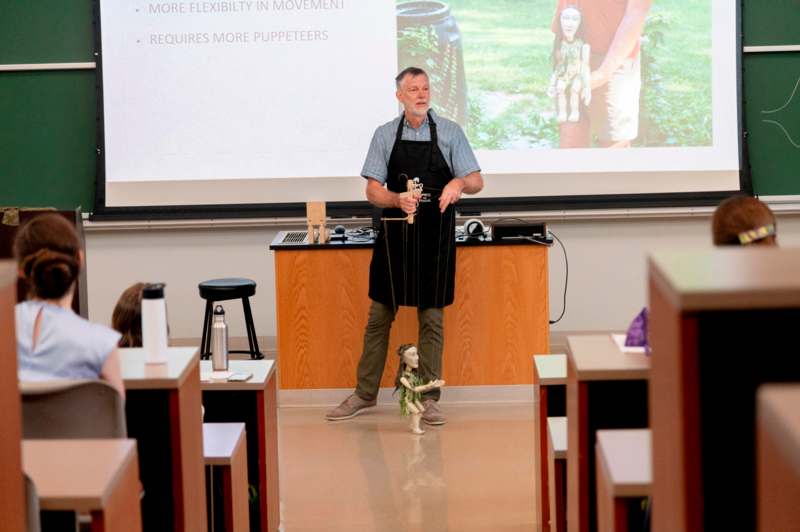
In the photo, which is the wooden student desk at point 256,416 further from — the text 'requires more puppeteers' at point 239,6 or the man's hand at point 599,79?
the man's hand at point 599,79

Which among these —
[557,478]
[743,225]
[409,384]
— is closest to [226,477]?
[557,478]

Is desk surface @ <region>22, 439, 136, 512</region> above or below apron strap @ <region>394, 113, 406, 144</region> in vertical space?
below

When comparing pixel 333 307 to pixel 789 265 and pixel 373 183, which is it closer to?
pixel 373 183

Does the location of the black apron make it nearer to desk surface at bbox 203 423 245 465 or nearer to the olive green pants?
the olive green pants

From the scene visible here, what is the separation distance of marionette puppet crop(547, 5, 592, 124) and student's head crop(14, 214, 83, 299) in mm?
4799

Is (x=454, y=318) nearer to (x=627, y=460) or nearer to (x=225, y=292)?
(x=225, y=292)

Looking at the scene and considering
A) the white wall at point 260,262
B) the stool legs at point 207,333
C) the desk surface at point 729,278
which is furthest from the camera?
the white wall at point 260,262

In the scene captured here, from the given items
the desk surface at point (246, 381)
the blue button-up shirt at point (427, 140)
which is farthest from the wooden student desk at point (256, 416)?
the blue button-up shirt at point (427, 140)

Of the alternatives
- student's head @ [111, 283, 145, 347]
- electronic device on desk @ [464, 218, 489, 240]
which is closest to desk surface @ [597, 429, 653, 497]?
student's head @ [111, 283, 145, 347]

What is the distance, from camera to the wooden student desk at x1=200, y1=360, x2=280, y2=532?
12.5 feet

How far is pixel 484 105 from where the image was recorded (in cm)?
716

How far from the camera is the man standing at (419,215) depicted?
5508 millimetres

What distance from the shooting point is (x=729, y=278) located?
144cm

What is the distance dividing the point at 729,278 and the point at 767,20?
613 centimetres
